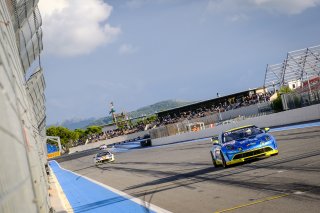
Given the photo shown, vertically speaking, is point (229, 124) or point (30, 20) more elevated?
point (30, 20)

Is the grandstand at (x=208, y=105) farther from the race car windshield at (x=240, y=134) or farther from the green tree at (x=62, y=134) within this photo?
the green tree at (x=62, y=134)

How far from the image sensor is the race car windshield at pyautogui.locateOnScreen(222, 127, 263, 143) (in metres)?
14.7

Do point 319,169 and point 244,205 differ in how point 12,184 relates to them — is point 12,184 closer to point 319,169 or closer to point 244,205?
point 244,205

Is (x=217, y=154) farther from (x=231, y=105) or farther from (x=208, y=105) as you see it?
(x=208, y=105)

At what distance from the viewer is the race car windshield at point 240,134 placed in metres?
14.7

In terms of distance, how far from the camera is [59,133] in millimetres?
165750

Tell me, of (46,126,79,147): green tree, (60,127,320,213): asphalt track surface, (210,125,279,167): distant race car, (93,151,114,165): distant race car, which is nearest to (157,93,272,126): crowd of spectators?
(93,151,114,165): distant race car

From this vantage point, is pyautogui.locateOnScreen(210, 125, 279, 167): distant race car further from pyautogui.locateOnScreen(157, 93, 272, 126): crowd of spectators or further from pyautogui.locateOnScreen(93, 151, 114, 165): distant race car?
pyautogui.locateOnScreen(157, 93, 272, 126): crowd of spectators

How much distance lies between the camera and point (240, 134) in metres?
15.0

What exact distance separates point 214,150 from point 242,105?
132 feet

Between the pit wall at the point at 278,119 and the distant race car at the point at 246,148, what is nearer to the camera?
the distant race car at the point at 246,148

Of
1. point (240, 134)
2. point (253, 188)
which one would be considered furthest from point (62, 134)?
point (253, 188)

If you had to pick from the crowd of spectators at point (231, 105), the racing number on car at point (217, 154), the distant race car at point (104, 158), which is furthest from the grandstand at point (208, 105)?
the racing number on car at point (217, 154)

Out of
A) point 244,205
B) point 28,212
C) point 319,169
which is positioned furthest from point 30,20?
point 28,212
